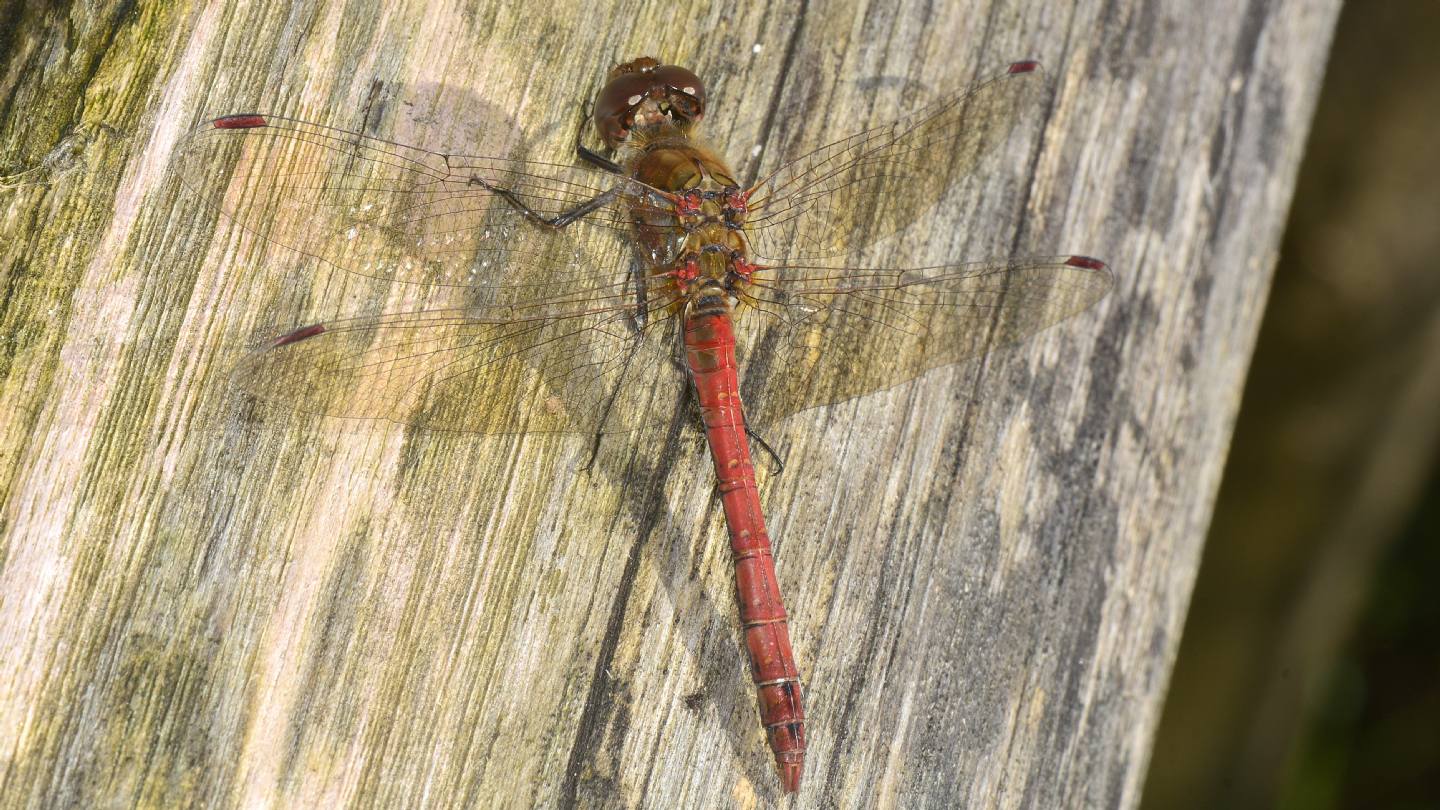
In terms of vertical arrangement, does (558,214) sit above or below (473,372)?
above

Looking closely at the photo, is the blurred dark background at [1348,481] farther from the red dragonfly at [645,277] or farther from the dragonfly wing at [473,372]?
the dragonfly wing at [473,372]

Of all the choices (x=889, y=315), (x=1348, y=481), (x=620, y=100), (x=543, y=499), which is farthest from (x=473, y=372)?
(x=1348, y=481)

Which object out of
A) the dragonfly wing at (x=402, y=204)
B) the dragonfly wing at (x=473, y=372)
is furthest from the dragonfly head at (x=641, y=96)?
the dragonfly wing at (x=473, y=372)

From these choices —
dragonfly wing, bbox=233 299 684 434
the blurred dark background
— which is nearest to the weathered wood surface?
dragonfly wing, bbox=233 299 684 434

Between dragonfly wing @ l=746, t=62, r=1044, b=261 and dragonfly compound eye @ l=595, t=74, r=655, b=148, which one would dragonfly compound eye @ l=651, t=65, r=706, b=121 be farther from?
dragonfly wing @ l=746, t=62, r=1044, b=261

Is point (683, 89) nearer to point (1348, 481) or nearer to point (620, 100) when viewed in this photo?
point (620, 100)
